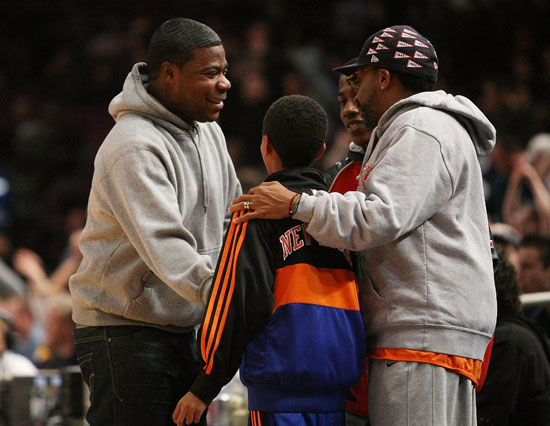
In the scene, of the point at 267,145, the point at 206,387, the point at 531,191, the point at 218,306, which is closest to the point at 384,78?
the point at 267,145

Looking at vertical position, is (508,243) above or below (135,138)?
below

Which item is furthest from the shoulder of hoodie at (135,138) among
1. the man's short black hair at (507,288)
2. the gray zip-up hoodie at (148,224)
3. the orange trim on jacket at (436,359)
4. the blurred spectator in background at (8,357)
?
the blurred spectator in background at (8,357)

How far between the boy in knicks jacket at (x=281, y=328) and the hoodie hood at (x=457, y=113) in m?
0.38

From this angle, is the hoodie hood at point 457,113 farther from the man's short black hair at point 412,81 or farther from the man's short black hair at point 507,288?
the man's short black hair at point 507,288

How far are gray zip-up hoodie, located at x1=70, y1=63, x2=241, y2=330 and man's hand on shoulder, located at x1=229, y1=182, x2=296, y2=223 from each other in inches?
10.2

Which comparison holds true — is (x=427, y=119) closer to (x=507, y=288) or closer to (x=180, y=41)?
(x=180, y=41)

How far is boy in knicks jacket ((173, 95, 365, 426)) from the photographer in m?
2.71

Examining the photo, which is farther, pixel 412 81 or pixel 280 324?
pixel 412 81

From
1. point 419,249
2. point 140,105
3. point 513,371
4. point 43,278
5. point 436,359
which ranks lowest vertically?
point 43,278

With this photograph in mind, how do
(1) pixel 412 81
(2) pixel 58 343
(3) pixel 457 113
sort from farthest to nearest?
(2) pixel 58 343 < (1) pixel 412 81 < (3) pixel 457 113

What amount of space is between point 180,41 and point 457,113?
96cm

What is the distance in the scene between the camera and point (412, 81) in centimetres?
299

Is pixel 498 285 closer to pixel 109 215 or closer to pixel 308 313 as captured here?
pixel 308 313

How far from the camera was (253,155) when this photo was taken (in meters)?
8.26
